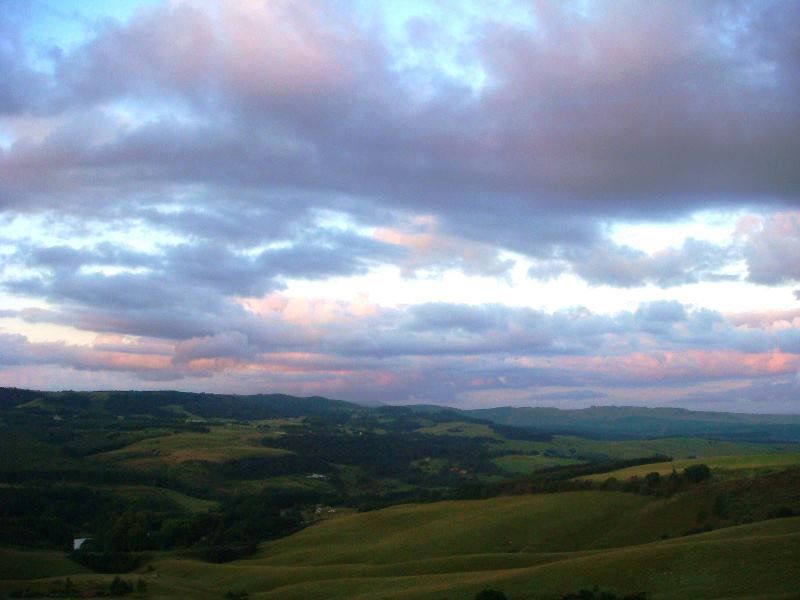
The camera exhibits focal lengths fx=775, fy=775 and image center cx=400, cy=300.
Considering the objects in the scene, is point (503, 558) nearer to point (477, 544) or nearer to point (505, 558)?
point (505, 558)

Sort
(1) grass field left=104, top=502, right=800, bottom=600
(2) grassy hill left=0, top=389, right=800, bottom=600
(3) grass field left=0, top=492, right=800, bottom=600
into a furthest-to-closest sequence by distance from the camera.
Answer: (2) grassy hill left=0, top=389, right=800, bottom=600, (3) grass field left=0, top=492, right=800, bottom=600, (1) grass field left=104, top=502, right=800, bottom=600

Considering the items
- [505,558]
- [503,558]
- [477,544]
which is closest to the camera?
[505,558]

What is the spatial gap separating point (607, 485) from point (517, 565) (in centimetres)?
5482

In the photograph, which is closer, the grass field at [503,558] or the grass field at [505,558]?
the grass field at [505,558]

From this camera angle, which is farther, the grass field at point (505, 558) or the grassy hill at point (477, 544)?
the grassy hill at point (477, 544)

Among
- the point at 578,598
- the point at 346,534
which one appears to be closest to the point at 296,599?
the point at 578,598

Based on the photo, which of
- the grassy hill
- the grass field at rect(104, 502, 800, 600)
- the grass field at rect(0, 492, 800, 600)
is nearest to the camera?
the grass field at rect(104, 502, 800, 600)

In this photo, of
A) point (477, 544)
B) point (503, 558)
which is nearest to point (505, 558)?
point (503, 558)

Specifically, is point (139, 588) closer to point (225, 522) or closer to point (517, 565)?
point (517, 565)

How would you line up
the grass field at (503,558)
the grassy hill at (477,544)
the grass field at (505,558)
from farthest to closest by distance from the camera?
the grassy hill at (477,544) < the grass field at (503,558) < the grass field at (505,558)

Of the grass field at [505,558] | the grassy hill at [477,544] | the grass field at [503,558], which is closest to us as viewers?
the grass field at [505,558]

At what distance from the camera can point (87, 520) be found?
189 metres

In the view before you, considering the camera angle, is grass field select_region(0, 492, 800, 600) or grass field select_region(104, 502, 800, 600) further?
grass field select_region(0, 492, 800, 600)

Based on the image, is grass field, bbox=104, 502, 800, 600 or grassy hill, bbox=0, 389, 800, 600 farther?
grassy hill, bbox=0, 389, 800, 600
